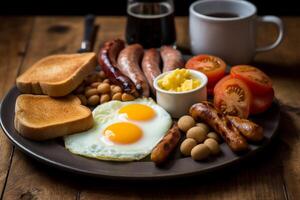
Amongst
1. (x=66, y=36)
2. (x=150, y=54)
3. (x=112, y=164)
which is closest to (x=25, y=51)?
(x=66, y=36)

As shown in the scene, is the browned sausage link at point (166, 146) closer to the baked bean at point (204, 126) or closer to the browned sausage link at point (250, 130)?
the baked bean at point (204, 126)

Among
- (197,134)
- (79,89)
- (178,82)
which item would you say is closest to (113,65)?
(79,89)

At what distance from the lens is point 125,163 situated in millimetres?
1776

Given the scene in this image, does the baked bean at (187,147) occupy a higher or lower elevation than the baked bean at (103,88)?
higher

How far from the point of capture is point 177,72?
2.08 meters

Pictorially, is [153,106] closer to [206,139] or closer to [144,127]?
[144,127]

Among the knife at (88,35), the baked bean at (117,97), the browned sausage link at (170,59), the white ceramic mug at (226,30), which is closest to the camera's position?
the baked bean at (117,97)

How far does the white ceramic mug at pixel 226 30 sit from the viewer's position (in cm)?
243

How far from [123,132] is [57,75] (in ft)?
1.68

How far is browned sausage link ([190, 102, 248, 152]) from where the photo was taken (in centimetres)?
179

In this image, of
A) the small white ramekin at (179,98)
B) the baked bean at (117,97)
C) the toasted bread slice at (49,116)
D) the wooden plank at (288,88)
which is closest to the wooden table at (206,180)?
the wooden plank at (288,88)

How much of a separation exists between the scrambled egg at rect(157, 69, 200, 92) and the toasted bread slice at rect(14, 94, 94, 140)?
30 cm

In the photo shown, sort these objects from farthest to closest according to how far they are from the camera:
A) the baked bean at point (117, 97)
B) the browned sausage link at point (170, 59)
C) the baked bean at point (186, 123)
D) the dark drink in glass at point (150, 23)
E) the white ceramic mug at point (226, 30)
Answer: the dark drink in glass at point (150, 23) < the white ceramic mug at point (226, 30) < the browned sausage link at point (170, 59) < the baked bean at point (117, 97) < the baked bean at point (186, 123)

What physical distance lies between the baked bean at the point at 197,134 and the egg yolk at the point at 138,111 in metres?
0.19
